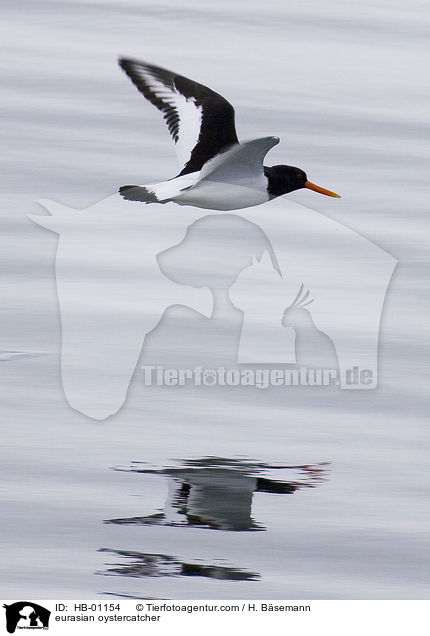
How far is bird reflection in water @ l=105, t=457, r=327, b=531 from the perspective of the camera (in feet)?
17.1

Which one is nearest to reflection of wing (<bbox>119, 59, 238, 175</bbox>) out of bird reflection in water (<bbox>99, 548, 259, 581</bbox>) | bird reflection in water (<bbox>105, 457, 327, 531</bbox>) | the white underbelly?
the white underbelly

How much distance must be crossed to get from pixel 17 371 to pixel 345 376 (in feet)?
5.18

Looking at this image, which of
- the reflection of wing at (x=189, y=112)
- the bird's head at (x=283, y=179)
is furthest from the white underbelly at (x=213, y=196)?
the bird's head at (x=283, y=179)

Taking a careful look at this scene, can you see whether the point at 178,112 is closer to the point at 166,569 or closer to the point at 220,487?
the point at 220,487

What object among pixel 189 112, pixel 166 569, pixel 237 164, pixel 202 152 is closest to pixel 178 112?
pixel 189 112

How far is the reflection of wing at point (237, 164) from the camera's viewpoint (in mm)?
7441

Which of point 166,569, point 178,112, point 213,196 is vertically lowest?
point 166,569

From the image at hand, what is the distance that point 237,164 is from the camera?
7695 mm

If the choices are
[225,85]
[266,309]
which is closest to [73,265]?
[266,309]

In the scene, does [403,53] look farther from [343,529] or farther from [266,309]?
[343,529]

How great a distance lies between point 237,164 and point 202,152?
0.67ft

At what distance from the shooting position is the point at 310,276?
320 inches

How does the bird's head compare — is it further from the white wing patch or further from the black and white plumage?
the white wing patch

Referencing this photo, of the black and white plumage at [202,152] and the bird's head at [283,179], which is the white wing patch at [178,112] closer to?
the black and white plumage at [202,152]
